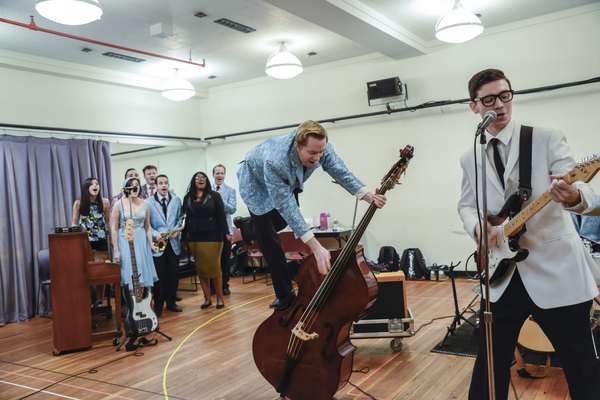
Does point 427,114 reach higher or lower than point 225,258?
higher

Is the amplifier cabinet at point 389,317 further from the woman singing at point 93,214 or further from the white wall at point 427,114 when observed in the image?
the woman singing at point 93,214

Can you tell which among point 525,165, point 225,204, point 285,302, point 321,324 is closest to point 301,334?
point 321,324

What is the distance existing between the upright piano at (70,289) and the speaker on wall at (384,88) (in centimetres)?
489

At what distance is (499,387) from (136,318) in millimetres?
3710

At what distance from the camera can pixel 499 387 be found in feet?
6.51

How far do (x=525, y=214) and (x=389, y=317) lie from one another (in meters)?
2.49

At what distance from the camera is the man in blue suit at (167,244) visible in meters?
6.07

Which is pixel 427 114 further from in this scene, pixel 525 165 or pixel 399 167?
pixel 525 165

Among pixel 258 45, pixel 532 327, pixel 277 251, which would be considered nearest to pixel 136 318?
pixel 277 251

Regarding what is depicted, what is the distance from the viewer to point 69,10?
413cm

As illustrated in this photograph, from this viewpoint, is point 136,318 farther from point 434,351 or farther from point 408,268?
point 408,268

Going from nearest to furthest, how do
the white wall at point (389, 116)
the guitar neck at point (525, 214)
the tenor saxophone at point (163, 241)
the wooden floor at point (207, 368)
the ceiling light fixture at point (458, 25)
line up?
the guitar neck at point (525, 214)
the wooden floor at point (207, 368)
the ceiling light fixture at point (458, 25)
the tenor saxophone at point (163, 241)
the white wall at point (389, 116)

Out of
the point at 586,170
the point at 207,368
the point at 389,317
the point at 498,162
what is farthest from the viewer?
the point at 389,317

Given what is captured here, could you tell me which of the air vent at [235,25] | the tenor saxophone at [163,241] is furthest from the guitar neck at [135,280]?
the air vent at [235,25]
